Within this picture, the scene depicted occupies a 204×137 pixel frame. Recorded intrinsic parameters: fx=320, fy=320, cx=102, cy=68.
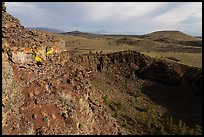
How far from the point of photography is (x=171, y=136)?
21.0m

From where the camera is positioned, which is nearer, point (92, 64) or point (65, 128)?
point (65, 128)

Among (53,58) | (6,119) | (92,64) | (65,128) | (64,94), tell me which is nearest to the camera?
(6,119)

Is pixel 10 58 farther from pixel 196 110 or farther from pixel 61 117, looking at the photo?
pixel 196 110

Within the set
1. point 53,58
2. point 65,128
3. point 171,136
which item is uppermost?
point 53,58

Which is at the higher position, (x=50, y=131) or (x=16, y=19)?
(x=16, y=19)

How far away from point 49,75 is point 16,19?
4.38 metres

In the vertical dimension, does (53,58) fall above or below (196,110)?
above

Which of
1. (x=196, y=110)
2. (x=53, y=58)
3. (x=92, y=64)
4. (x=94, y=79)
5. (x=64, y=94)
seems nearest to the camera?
(x=64, y=94)

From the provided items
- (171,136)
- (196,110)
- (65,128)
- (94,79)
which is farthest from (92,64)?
(65,128)

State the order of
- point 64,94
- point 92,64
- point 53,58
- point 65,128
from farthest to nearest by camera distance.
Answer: point 92,64, point 53,58, point 64,94, point 65,128

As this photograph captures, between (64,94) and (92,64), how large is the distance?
43.1 feet

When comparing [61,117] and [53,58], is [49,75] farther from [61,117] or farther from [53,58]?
[61,117]

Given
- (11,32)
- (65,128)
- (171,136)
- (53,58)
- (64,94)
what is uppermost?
(11,32)

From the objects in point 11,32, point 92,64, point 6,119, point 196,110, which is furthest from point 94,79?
point 6,119
